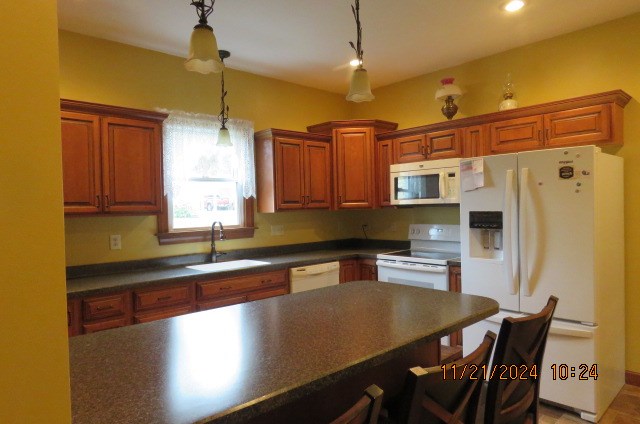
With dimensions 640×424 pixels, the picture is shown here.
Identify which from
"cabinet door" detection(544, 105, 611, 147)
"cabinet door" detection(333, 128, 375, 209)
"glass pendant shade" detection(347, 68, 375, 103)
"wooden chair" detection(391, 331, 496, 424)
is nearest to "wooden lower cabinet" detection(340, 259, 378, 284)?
"cabinet door" detection(333, 128, 375, 209)

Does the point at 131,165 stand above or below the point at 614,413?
above

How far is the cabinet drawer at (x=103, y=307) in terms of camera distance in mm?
2504

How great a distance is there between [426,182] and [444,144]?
38 centimetres

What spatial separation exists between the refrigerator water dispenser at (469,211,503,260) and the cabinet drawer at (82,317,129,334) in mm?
2528

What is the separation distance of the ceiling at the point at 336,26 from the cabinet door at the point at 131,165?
2.36 ft

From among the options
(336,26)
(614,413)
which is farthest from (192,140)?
(614,413)

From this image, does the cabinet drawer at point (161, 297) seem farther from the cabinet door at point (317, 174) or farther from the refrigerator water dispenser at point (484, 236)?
the refrigerator water dispenser at point (484, 236)

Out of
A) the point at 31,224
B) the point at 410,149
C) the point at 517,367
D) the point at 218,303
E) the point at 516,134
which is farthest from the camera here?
the point at 410,149

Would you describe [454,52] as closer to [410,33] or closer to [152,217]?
[410,33]

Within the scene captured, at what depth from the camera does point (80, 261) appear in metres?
2.97

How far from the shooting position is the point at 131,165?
2.94 meters

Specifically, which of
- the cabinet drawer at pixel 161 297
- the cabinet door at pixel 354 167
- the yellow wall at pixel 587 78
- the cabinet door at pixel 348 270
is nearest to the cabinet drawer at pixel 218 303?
the cabinet drawer at pixel 161 297

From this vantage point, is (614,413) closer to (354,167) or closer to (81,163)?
(354,167)

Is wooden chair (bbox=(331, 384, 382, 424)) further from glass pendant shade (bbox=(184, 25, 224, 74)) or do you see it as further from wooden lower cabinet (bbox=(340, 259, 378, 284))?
wooden lower cabinet (bbox=(340, 259, 378, 284))
